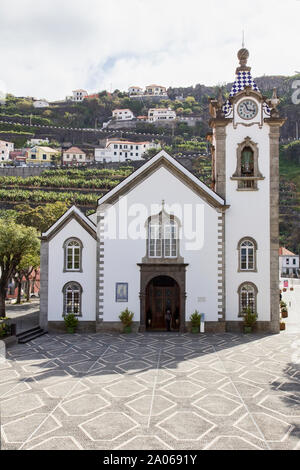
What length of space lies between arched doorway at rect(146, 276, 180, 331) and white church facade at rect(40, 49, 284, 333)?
0.06 metres

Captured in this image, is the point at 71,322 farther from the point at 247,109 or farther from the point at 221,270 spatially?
the point at 247,109

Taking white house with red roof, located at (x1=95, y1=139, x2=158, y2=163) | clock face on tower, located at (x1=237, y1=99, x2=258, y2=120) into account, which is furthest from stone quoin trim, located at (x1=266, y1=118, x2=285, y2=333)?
white house with red roof, located at (x1=95, y1=139, x2=158, y2=163)

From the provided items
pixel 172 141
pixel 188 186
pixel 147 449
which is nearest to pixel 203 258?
pixel 188 186

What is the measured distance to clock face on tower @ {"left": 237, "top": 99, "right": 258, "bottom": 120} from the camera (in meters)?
25.9

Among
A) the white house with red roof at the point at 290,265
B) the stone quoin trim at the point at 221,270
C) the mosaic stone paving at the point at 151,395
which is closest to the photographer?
the mosaic stone paving at the point at 151,395

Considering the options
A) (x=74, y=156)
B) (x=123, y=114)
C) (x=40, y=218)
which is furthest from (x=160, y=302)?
(x=123, y=114)

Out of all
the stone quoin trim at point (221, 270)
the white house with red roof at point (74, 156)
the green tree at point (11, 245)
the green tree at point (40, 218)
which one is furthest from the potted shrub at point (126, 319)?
the white house with red roof at point (74, 156)

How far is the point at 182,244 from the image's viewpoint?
25.2 m

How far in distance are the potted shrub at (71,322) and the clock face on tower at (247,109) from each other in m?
16.8

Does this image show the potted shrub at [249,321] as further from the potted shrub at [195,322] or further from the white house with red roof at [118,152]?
the white house with red roof at [118,152]

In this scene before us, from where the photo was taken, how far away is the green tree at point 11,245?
27984 mm

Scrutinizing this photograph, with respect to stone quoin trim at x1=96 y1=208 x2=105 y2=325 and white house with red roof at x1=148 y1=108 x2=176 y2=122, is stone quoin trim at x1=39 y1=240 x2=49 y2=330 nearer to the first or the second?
stone quoin trim at x1=96 y1=208 x2=105 y2=325
